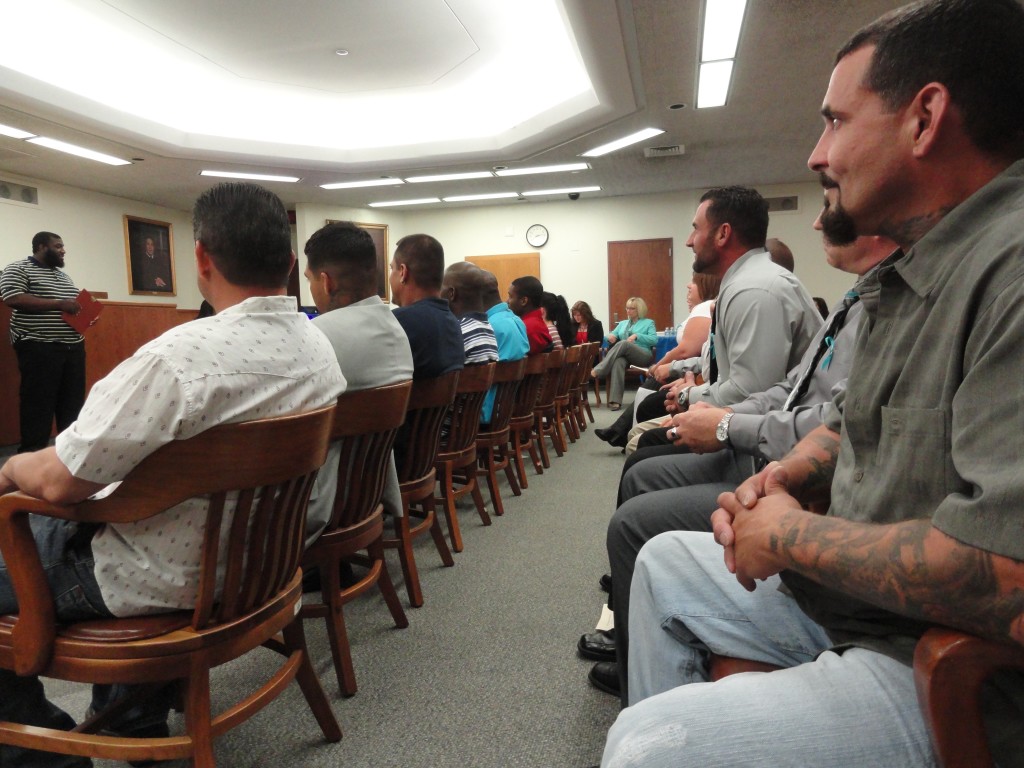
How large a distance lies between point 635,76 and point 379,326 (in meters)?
3.60

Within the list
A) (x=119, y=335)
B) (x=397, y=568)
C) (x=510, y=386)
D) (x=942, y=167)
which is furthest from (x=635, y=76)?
(x=119, y=335)

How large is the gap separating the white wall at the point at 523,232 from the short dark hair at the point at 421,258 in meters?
6.57

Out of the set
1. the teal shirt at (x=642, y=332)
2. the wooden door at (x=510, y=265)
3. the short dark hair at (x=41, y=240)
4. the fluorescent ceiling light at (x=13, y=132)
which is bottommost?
the teal shirt at (x=642, y=332)

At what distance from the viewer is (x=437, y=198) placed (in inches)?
344

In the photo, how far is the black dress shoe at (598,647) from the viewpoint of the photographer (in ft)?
5.51

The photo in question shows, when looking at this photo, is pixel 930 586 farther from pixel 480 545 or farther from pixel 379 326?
pixel 480 545

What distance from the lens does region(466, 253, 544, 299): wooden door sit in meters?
9.55

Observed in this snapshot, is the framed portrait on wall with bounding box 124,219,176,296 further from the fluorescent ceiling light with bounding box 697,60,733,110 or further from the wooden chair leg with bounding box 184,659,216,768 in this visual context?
the wooden chair leg with bounding box 184,659,216,768

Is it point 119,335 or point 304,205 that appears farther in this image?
point 304,205

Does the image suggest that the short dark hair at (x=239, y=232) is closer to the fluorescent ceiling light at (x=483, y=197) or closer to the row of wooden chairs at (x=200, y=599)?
the row of wooden chairs at (x=200, y=599)

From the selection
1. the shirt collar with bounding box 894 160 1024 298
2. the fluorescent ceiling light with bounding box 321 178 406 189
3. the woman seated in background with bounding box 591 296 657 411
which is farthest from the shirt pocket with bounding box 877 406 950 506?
the fluorescent ceiling light with bounding box 321 178 406 189

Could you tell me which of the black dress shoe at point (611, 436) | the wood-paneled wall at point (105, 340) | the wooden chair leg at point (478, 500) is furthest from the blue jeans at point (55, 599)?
the wood-paneled wall at point (105, 340)

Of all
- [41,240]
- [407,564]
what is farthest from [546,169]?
[407,564]

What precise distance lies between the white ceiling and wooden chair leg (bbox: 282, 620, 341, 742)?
3556mm
